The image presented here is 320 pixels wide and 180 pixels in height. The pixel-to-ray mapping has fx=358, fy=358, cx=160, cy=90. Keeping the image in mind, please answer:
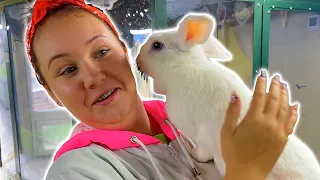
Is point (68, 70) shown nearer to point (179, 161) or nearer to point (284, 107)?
point (179, 161)

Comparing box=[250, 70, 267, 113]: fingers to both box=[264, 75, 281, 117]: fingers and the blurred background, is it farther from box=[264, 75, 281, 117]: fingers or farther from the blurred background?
the blurred background

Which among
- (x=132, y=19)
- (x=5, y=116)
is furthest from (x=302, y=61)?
(x=5, y=116)

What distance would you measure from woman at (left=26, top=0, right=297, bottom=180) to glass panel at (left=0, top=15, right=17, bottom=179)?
3.93ft

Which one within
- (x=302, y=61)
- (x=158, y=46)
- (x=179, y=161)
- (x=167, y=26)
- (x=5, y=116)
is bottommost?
(x=5, y=116)

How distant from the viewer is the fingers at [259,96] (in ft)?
1.86

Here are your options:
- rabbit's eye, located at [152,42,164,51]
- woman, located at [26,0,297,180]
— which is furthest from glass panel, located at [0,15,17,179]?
rabbit's eye, located at [152,42,164,51]

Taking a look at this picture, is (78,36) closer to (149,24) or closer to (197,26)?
(197,26)

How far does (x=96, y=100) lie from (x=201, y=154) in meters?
0.24

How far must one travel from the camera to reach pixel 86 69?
73 centimetres

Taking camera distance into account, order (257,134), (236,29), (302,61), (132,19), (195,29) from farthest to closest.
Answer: (302,61), (236,29), (132,19), (195,29), (257,134)

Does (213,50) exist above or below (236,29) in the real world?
above

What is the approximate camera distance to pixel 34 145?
5.97 ft

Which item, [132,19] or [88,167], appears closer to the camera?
[88,167]

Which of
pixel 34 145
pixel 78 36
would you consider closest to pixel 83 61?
pixel 78 36
